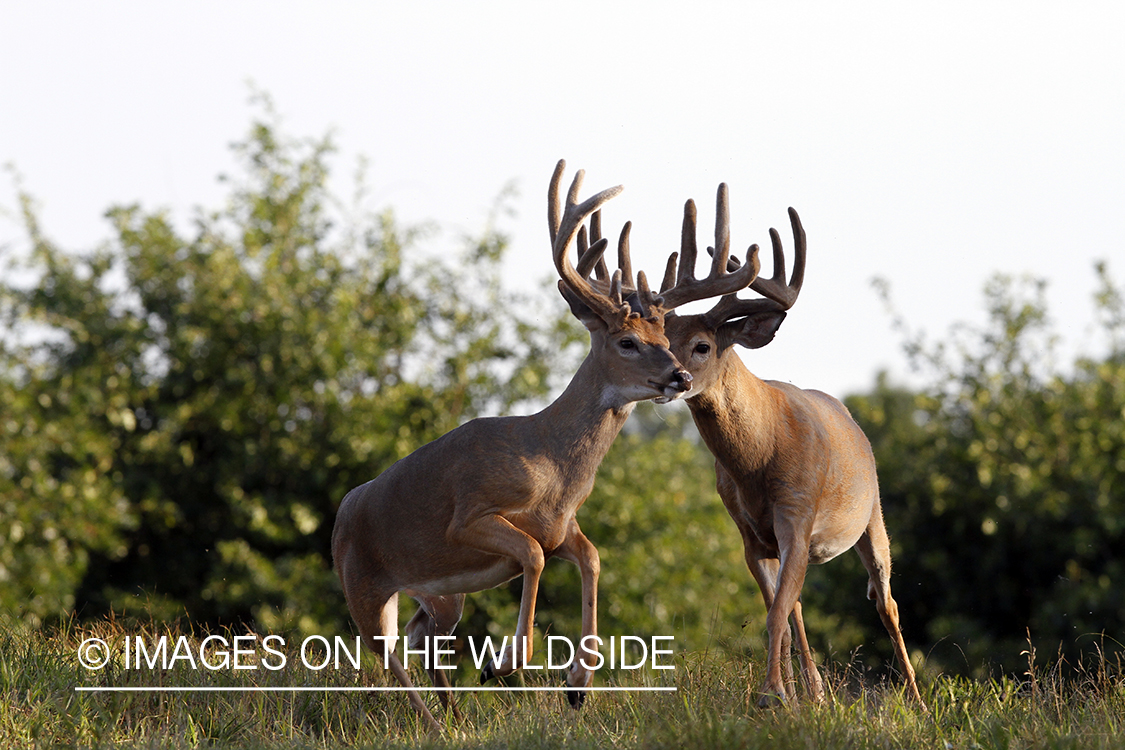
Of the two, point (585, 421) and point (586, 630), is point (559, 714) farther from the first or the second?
point (585, 421)

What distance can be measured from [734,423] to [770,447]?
0.23 metres

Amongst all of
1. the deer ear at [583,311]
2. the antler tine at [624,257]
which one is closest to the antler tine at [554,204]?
the deer ear at [583,311]

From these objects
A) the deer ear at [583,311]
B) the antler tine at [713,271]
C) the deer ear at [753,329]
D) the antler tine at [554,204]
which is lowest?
the deer ear at [753,329]

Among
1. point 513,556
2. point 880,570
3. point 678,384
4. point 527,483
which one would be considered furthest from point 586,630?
point 880,570

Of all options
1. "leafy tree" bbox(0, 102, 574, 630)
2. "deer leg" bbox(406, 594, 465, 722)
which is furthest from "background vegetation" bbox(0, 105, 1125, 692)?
"deer leg" bbox(406, 594, 465, 722)

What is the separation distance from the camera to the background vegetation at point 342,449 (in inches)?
515

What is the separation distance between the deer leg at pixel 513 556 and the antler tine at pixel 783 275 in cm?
187

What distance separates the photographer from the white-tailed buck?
19.5 ft

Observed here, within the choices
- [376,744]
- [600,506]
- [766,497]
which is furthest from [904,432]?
[376,744]

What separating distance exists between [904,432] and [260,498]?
28.7 feet

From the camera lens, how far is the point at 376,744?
5676mm

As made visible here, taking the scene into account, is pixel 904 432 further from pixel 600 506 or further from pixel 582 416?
pixel 582 416

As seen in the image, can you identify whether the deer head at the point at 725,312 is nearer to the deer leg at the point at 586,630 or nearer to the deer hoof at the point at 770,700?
the deer leg at the point at 586,630

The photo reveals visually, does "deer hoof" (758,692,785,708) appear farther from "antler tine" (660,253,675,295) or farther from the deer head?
"antler tine" (660,253,675,295)
